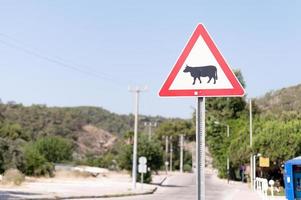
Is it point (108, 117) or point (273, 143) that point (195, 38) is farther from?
point (108, 117)

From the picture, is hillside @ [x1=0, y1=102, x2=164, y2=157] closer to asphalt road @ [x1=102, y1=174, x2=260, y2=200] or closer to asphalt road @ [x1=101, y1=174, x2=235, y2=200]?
asphalt road @ [x1=101, y1=174, x2=235, y2=200]

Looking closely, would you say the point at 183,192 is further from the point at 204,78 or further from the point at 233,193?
the point at 204,78

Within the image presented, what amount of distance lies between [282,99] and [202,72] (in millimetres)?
129919

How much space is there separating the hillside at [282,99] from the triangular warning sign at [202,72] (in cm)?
11605

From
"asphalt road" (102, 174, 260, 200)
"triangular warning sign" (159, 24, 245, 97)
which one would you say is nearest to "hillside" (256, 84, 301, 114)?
"asphalt road" (102, 174, 260, 200)

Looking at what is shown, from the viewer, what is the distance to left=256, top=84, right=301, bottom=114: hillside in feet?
405

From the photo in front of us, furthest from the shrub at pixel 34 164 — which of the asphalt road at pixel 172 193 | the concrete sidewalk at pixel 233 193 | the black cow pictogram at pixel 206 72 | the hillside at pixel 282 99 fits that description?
the hillside at pixel 282 99

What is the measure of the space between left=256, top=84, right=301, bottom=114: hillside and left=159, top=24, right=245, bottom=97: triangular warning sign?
11605 centimetres

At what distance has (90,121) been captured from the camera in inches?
6811

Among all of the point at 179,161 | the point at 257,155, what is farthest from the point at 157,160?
the point at 179,161

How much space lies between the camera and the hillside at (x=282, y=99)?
405ft

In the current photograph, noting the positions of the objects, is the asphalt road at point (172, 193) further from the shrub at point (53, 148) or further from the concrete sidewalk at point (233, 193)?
the shrub at point (53, 148)

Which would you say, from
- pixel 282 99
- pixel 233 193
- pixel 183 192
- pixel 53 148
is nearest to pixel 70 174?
pixel 183 192

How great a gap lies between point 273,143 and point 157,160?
13657 mm
